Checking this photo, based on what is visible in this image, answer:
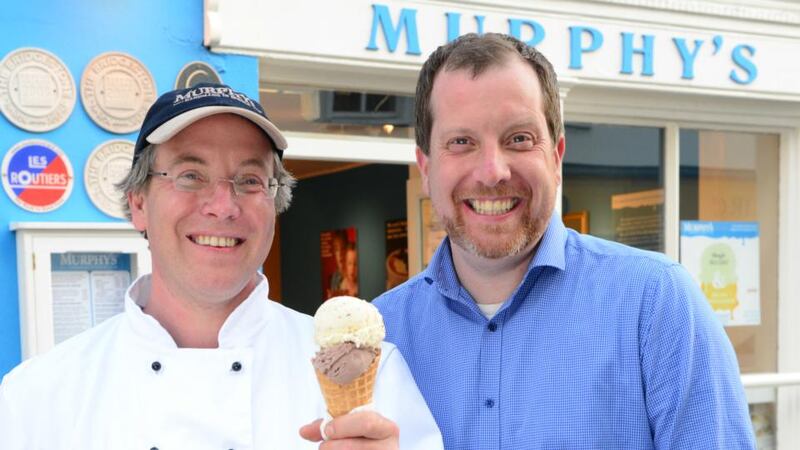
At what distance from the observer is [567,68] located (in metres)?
5.59

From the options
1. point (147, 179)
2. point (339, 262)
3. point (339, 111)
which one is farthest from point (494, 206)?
point (339, 262)

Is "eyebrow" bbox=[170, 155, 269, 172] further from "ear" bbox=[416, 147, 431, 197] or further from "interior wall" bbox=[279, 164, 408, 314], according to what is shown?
"interior wall" bbox=[279, 164, 408, 314]

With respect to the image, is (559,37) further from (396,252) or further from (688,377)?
(688,377)

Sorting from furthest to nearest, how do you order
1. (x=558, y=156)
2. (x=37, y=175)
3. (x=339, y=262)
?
1. (x=339, y=262)
2. (x=37, y=175)
3. (x=558, y=156)

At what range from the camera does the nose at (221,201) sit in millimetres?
2066

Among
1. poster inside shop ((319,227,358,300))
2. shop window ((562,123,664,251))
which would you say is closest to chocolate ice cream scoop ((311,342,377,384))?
shop window ((562,123,664,251))

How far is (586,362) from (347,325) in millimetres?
686

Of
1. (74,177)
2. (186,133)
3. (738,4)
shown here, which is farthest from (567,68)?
(186,133)

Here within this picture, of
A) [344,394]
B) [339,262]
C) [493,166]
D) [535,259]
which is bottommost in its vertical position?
[339,262]

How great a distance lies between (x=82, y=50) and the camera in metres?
4.31

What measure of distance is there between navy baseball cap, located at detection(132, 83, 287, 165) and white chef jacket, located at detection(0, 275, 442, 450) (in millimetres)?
432

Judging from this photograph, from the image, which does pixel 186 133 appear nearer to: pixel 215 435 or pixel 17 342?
pixel 215 435

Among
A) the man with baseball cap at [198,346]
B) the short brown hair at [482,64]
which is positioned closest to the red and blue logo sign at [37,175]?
the man with baseball cap at [198,346]

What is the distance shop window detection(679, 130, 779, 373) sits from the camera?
6617 mm
